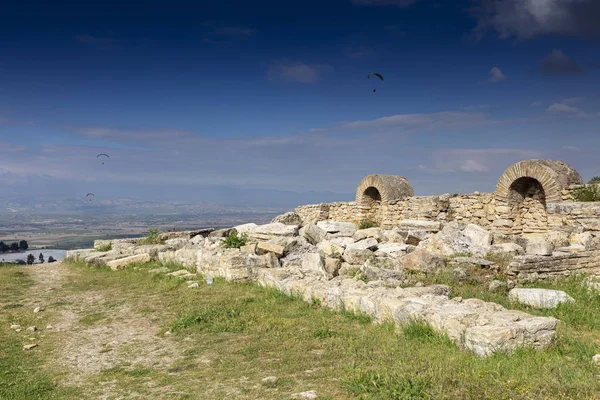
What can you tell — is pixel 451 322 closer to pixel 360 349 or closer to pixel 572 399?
pixel 360 349

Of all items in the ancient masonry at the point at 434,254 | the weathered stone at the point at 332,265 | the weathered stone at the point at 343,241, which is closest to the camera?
the ancient masonry at the point at 434,254

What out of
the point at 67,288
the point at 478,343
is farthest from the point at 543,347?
the point at 67,288

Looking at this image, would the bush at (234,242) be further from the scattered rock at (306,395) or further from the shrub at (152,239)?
the scattered rock at (306,395)

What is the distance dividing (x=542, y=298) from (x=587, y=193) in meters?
6.35

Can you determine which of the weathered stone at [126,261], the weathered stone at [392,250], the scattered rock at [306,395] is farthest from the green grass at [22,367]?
the weathered stone at [392,250]

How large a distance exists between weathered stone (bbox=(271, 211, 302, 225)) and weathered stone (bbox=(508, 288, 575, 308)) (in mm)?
15260

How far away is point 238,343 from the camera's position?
260 inches

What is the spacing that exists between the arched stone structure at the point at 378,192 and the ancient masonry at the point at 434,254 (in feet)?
0.26

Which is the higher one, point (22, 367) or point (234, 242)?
point (234, 242)

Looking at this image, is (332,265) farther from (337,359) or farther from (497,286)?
(337,359)

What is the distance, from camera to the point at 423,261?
1012 centimetres

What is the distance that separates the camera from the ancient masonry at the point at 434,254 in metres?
6.09

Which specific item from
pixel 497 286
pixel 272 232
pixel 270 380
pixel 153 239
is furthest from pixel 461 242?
pixel 153 239

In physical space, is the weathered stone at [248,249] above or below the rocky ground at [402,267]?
above
